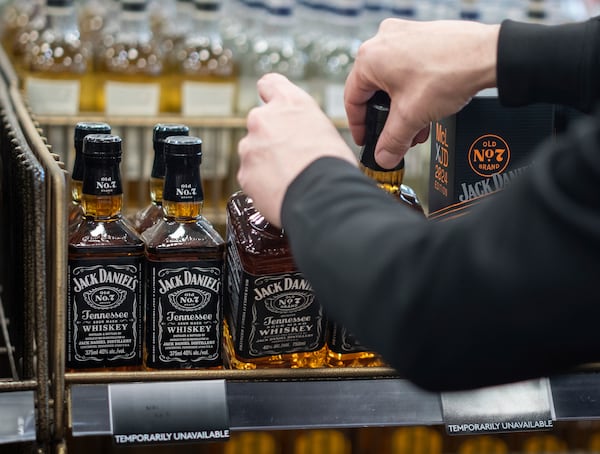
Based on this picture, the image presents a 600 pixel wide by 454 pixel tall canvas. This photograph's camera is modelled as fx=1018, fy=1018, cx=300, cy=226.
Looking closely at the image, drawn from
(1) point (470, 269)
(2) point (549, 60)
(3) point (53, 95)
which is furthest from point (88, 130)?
(3) point (53, 95)

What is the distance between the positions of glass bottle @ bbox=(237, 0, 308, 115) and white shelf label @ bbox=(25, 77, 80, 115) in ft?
1.45

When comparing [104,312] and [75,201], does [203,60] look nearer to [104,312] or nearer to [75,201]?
[75,201]

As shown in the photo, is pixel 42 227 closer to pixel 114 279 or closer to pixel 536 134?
pixel 114 279

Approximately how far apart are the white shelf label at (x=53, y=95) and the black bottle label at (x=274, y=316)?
4.20 ft

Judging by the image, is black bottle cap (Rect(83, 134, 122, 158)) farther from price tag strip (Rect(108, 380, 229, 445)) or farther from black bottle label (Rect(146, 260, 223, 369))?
price tag strip (Rect(108, 380, 229, 445))

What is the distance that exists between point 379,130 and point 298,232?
39 centimetres

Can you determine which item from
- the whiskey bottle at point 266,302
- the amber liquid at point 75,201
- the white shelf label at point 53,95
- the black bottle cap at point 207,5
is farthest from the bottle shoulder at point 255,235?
the black bottle cap at point 207,5

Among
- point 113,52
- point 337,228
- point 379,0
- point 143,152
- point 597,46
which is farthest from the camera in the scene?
point 379,0

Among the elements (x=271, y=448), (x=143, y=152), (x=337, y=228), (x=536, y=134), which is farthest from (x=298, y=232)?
(x=143, y=152)

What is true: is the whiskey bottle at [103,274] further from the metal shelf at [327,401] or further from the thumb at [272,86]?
the thumb at [272,86]

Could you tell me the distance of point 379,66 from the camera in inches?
44.6

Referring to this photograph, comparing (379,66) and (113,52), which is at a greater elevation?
(379,66)

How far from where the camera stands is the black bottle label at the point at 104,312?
1137 millimetres

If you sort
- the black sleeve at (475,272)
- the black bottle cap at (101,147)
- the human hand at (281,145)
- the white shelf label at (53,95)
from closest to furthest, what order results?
the black sleeve at (475,272) < the human hand at (281,145) < the black bottle cap at (101,147) < the white shelf label at (53,95)
